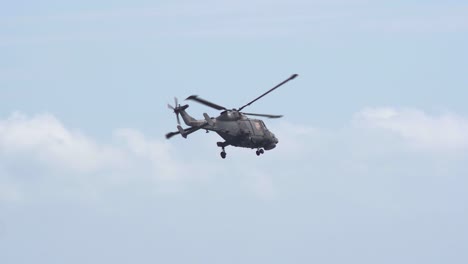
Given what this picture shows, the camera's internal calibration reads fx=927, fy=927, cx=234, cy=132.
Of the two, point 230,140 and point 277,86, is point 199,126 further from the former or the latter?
point 277,86

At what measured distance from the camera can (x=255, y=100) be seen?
314 feet

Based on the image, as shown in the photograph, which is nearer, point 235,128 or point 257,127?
point 235,128

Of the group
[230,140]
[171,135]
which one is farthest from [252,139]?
[171,135]

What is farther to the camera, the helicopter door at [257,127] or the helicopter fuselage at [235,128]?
the helicopter door at [257,127]

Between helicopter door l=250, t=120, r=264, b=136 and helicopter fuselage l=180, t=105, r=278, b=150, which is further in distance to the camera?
helicopter door l=250, t=120, r=264, b=136

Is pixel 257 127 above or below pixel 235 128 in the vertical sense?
above

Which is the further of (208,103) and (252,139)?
(252,139)

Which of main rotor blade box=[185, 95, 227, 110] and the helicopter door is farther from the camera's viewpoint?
the helicopter door

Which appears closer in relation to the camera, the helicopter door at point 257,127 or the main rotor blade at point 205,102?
the main rotor blade at point 205,102

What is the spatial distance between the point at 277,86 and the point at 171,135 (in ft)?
45.0

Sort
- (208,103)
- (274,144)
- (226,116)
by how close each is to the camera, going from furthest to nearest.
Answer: (274,144), (226,116), (208,103)

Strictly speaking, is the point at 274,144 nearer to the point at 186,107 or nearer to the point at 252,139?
the point at 252,139

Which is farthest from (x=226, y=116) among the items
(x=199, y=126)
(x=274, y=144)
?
(x=274, y=144)

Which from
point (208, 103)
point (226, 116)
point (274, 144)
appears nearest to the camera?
point (208, 103)
